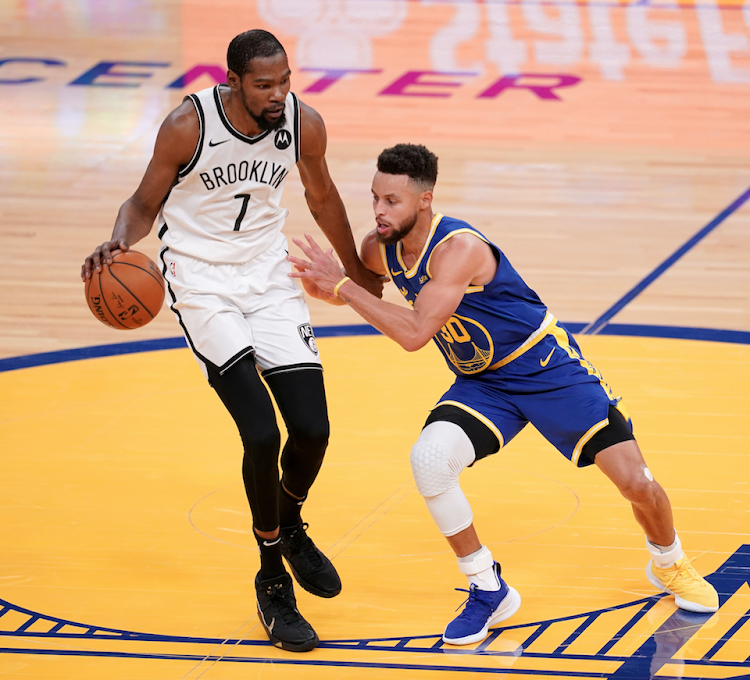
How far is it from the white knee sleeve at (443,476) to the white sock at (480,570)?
0.36 ft

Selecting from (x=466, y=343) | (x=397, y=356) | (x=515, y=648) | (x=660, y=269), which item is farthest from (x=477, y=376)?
(x=660, y=269)

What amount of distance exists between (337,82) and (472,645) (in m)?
10.4

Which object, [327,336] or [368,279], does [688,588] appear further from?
[327,336]

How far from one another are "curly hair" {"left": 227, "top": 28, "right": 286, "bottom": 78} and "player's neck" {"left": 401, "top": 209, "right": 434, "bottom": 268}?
0.72m

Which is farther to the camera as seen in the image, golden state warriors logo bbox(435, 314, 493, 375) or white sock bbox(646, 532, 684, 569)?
golden state warriors logo bbox(435, 314, 493, 375)

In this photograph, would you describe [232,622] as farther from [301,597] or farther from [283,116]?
[283,116]

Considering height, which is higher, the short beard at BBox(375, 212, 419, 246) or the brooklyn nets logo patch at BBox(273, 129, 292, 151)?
the brooklyn nets logo patch at BBox(273, 129, 292, 151)

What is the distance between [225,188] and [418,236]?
26.6 inches

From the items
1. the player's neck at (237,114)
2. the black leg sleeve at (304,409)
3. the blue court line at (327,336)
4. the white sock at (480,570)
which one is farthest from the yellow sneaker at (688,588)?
the blue court line at (327,336)

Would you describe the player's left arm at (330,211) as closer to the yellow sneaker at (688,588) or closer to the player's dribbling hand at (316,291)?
the player's dribbling hand at (316,291)

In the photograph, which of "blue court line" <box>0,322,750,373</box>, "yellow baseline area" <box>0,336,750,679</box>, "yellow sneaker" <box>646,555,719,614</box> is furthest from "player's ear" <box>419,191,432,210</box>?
"blue court line" <box>0,322,750,373</box>

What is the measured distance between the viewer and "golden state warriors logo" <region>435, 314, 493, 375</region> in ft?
13.4

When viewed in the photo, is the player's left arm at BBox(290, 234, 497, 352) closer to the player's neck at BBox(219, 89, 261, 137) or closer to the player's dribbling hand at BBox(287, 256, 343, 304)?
the player's dribbling hand at BBox(287, 256, 343, 304)

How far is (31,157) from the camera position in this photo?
40.0 ft
